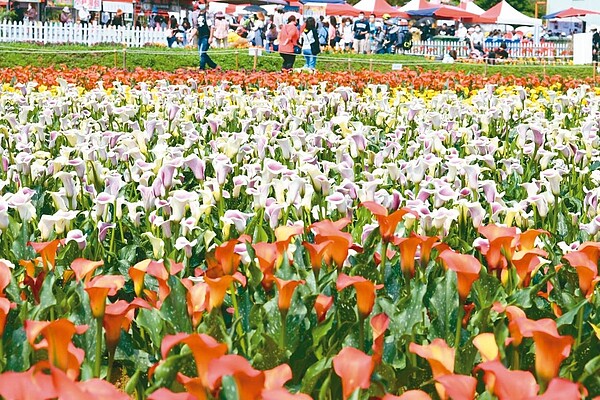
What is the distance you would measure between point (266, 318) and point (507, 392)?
1.08 meters

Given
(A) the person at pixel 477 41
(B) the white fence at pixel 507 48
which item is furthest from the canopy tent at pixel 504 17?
(A) the person at pixel 477 41

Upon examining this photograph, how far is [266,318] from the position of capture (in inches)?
102

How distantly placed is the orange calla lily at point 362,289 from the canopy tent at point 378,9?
3341cm

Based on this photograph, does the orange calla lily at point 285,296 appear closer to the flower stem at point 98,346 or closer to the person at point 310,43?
the flower stem at point 98,346

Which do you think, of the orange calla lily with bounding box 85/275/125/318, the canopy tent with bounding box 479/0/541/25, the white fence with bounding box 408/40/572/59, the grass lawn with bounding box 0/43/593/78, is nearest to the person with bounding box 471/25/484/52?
the white fence with bounding box 408/40/572/59

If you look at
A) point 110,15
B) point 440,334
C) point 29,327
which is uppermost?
point 110,15

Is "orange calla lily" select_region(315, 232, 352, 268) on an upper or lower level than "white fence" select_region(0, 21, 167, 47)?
lower

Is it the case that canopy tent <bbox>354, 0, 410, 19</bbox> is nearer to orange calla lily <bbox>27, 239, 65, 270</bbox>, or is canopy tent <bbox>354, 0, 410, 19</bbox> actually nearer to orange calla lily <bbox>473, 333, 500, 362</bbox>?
orange calla lily <bbox>27, 239, 65, 270</bbox>

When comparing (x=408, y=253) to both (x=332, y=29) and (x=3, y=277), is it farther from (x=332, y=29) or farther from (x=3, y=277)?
(x=332, y=29)

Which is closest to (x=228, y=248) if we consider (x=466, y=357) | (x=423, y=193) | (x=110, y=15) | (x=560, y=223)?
(x=466, y=357)

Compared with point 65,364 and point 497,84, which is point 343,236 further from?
point 497,84

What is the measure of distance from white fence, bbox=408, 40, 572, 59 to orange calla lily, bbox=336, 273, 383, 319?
26527 mm

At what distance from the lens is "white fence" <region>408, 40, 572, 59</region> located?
28469mm

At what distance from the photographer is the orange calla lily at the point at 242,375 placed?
1.63 meters
